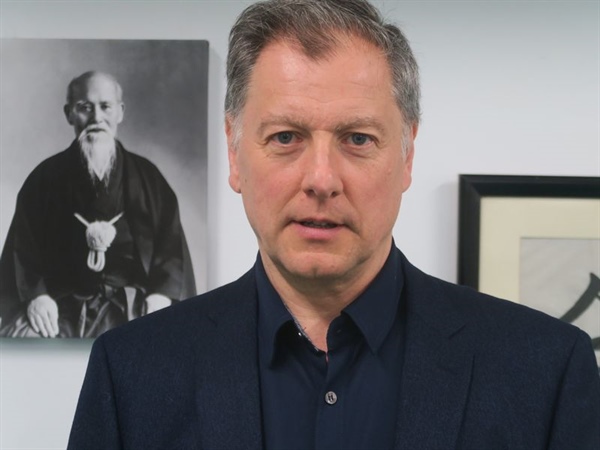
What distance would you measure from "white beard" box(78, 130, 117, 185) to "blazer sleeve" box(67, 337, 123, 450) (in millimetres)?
448

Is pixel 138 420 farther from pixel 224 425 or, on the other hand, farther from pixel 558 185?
pixel 558 185

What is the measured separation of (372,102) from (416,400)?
0.98 feet

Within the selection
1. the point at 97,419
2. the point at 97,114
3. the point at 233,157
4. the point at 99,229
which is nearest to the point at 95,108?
the point at 97,114

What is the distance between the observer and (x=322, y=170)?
27.9 inches

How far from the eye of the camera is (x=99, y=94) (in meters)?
1.16

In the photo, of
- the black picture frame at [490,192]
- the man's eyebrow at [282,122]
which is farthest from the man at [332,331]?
the black picture frame at [490,192]

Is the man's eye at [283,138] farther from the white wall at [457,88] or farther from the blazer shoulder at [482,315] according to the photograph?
the white wall at [457,88]

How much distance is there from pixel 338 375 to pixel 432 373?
95mm

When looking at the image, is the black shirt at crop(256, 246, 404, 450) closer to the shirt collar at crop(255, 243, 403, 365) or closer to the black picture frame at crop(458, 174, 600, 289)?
the shirt collar at crop(255, 243, 403, 365)

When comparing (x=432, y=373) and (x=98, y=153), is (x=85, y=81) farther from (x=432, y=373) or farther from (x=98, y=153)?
(x=432, y=373)

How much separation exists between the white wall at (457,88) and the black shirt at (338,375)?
1.28ft

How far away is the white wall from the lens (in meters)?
1.17

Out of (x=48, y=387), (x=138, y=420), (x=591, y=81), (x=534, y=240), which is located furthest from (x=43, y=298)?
(x=591, y=81)

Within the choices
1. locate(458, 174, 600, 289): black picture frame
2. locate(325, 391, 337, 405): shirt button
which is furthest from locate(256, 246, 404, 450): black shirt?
locate(458, 174, 600, 289): black picture frame
